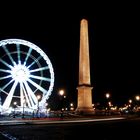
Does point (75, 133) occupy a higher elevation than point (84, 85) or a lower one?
lower

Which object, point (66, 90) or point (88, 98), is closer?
point (88, 98)

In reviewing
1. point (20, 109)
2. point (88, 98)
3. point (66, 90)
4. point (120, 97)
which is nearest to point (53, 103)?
point (66, 90)

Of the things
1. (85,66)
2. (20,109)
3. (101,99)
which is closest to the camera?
(85,66)

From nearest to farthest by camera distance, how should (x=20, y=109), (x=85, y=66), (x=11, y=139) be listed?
(x=11, y=139), (x=85, y=66), (x=20, y=109)

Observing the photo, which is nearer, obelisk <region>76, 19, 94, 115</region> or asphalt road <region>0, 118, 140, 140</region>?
asphalt road <region>0, 118, 140, 140</region>

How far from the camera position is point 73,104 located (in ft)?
335

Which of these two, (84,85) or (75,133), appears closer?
(75,133)

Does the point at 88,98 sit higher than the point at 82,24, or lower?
lower

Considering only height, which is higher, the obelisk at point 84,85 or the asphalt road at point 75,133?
the obelisk at point 84,85

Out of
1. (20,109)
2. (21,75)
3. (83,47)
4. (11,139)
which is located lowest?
(11,139)

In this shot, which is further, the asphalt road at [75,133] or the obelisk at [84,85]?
the obelisk at [84,85]

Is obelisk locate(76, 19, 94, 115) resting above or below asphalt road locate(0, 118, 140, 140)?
above

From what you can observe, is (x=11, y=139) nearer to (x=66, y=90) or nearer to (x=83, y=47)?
(x=83, y=47)

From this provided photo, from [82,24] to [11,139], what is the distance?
1158 inches
